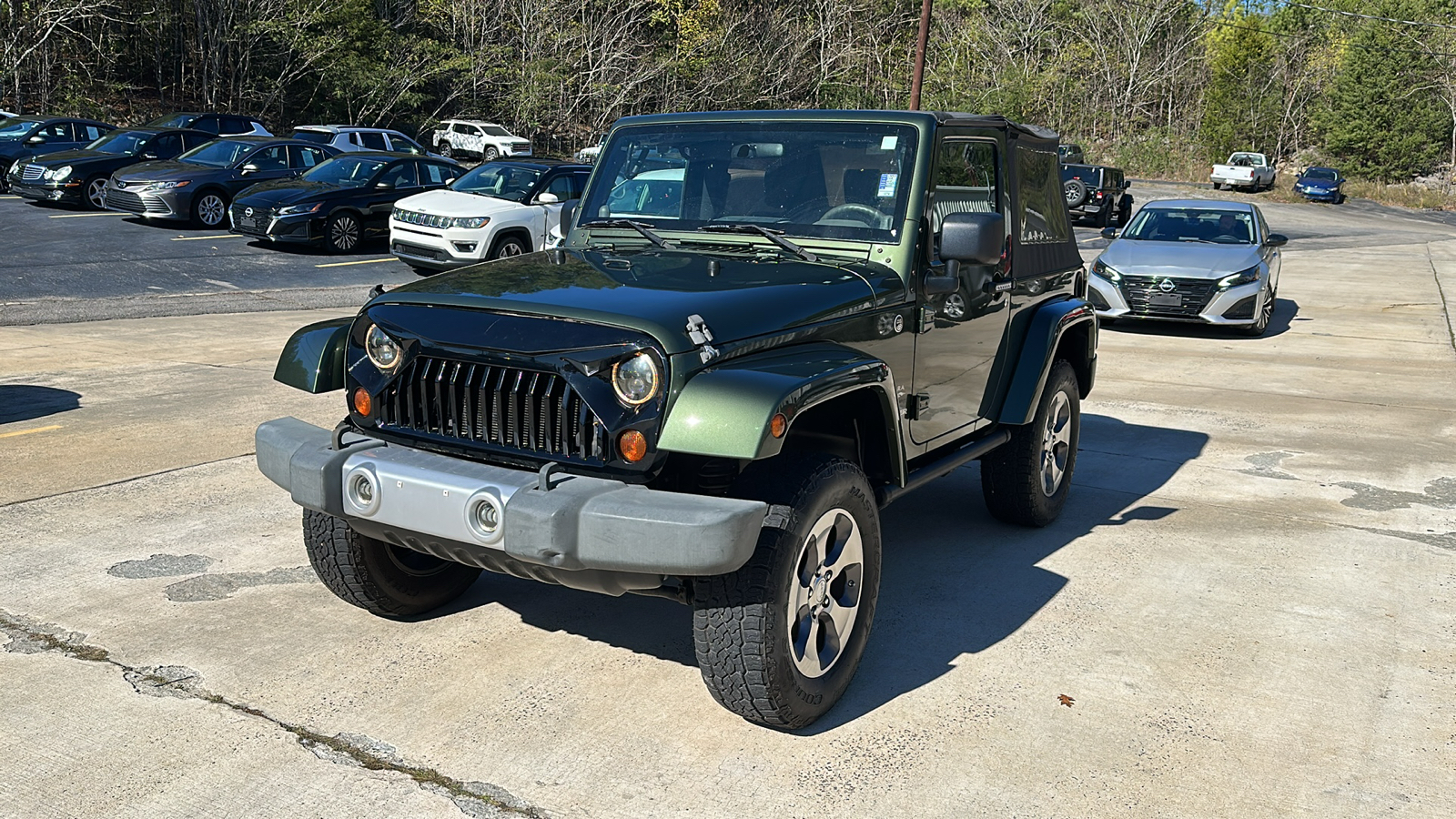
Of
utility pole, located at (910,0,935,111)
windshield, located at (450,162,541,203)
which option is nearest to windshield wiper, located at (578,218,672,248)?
windshield, located at (450,162,541,203)

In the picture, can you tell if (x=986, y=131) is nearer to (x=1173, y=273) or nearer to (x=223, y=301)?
(x=1173, y=273)

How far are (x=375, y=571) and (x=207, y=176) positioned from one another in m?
17.2

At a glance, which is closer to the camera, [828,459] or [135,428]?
[828,459]

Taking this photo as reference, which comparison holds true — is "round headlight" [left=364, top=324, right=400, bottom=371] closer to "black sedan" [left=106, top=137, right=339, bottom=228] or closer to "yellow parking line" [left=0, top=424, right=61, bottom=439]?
"yellow parking line" [left=0, top=424, right=61, bottom=439]

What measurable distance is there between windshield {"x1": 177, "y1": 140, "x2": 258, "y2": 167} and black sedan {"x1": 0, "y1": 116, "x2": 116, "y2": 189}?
429 cm

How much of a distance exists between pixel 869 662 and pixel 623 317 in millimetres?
1636

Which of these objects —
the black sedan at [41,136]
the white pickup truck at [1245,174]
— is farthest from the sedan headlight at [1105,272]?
the white pickup truck at [1245,174]

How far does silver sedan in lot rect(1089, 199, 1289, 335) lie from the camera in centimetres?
1372

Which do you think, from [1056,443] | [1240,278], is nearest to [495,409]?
[1056,443]

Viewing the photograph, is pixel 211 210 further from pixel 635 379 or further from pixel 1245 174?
pixel 1245 174

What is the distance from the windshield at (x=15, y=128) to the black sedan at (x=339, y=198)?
8.57 meters

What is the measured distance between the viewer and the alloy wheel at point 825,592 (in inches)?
151

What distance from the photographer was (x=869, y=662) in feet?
14.8

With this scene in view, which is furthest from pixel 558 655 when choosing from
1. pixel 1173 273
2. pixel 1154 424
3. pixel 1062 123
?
pixel 1062 123
